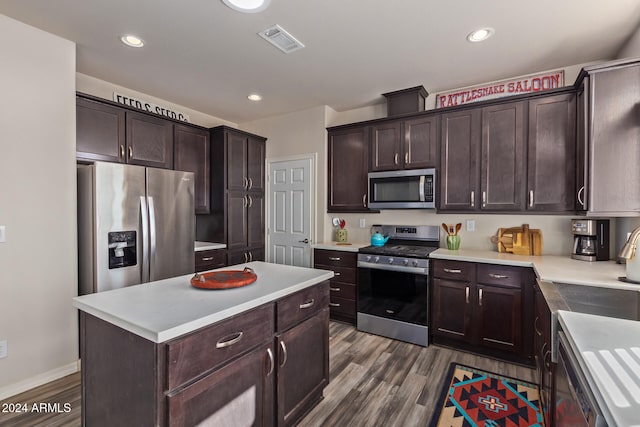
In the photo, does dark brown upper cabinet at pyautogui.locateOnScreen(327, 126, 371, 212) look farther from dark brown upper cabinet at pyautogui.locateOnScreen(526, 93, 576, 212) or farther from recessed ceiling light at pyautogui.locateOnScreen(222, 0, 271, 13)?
recessed ceiling light at pyautogui.locateOnScreen(222, 0, 271, 13)

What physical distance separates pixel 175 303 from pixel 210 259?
2.34m

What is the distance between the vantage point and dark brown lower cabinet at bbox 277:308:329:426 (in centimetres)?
161

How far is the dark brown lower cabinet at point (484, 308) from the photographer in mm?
2486

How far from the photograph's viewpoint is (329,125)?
4020 millimetres

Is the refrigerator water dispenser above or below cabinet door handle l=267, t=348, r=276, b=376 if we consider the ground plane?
above

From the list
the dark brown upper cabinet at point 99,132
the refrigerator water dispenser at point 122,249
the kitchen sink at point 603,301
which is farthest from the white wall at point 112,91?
the kitchen sink at point 603,301

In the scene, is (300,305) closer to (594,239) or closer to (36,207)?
(36,207)

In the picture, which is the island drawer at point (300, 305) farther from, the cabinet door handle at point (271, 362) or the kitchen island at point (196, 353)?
the cabinet door handle at point (271, 362)

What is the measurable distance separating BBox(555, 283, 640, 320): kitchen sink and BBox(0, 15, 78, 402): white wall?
3.51m

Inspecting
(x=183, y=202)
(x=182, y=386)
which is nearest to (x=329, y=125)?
(x=183, y=202)

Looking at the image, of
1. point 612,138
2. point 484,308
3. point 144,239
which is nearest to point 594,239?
point 612,138

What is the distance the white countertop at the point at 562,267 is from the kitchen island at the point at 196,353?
1.59 meters

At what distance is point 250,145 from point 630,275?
3.96 metres

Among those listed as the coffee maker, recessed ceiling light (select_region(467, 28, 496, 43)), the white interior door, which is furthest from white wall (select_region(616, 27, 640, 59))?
the white interior door
